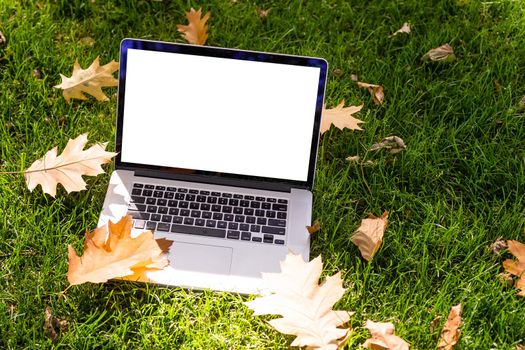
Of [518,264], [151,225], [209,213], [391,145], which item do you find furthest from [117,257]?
[518,264]

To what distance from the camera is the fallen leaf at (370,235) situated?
1.96m

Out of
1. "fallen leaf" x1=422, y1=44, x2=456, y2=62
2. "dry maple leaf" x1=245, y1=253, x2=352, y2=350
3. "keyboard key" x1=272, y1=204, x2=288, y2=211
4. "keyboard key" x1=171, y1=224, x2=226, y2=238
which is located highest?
"fallen leaf" x1=422, y1=44, x2=456, y2=62

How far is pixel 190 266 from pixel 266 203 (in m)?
0.33

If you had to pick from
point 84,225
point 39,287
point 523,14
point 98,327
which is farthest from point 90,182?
point 523,14

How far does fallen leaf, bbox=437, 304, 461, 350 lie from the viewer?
1.75 m

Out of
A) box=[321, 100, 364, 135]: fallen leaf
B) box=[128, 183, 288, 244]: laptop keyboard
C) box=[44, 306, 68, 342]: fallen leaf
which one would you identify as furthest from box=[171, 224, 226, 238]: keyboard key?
box=[321, 100, 364, 135]: fallen leaf

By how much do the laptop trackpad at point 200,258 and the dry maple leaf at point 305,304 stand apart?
14 centimetres

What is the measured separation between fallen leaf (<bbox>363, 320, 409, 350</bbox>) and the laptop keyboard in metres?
0.38

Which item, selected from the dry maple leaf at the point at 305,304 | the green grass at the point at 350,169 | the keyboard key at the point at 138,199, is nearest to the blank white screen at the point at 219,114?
the keyboard key at the point at 138,199

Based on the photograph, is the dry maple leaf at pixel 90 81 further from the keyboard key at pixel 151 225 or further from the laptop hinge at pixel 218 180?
the keyboard key at pixel 151 225

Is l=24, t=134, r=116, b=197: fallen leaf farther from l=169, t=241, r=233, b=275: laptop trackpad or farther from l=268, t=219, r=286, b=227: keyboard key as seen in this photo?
l=268, t=219, r=286, b=227: keyboard key

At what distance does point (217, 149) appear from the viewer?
2043mm

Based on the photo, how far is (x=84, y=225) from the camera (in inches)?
78.7

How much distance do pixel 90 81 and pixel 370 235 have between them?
1197mm
